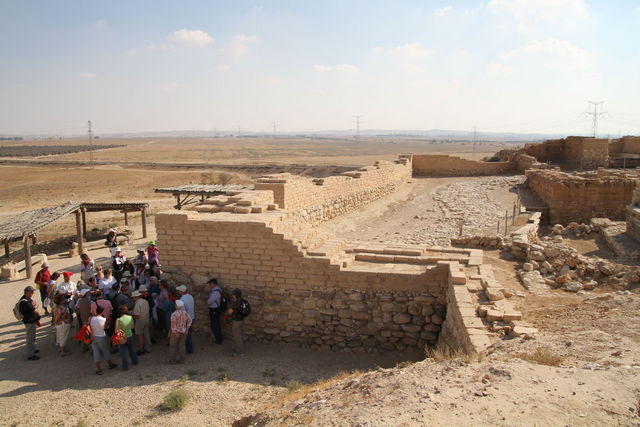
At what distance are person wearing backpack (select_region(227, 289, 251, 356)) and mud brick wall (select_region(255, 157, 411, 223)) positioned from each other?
436cm

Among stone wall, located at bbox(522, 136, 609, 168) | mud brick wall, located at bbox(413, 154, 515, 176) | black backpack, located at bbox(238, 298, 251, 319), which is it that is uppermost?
stone wall, located at bbox(522, 136, 609, 168)

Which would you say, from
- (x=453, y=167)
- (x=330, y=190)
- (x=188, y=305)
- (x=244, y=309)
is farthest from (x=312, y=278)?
(x=453, y=167)

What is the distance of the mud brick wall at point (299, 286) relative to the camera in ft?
25.2

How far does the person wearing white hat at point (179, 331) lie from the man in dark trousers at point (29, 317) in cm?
236

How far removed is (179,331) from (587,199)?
46.2ft

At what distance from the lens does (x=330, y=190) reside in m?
15.4

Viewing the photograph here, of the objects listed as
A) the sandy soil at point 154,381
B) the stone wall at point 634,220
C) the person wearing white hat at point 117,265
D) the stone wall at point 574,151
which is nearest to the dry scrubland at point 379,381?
the sandy soil at point 154,381

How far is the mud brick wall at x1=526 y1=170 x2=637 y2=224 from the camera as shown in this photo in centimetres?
1534

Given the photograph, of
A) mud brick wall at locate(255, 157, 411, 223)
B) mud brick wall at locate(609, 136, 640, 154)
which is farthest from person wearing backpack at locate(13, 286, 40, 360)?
mud brick wall at locate(609, 136, 640, 154)

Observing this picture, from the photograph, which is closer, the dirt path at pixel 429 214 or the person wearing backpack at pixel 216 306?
the person wearing backpack at pixel 216 306

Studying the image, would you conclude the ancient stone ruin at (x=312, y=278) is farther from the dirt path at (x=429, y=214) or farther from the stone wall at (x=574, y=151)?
the stone wall at (x=574, y=151)

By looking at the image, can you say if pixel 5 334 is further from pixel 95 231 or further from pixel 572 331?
pixel 95 231

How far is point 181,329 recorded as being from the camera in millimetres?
7340

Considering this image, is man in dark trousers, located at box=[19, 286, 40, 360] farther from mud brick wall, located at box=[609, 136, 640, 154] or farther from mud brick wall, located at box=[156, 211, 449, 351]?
mud brick wall, located at box=[609, 136, 640, 154]
